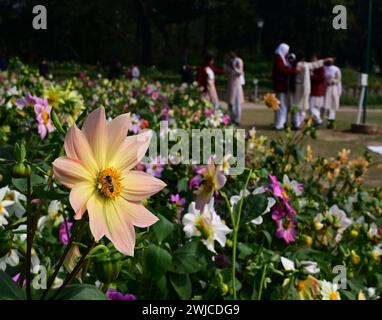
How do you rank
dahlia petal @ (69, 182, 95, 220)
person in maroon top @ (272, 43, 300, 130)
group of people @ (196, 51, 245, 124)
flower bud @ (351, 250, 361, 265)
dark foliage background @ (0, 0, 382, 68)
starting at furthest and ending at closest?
dark foliage background @ (0, 0, 382, 68) < group of people @ (196, 51, 245, 124) < person in maroon top @ (272, 43, 300, 130) < flower bud @ (351, 250, 361, 265) < dahlia petal @ (69, 182, 95, 220)

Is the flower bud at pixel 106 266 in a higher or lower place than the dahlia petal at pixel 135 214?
lower

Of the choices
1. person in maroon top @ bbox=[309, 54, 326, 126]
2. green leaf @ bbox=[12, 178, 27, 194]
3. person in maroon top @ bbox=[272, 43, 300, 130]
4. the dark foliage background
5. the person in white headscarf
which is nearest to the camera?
green leaf @ bbox=[12, 178, 27, 194]

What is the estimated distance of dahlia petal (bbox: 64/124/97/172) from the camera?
0.39 meters

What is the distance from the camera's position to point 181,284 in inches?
35.1

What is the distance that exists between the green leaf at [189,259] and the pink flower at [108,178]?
0.46 m

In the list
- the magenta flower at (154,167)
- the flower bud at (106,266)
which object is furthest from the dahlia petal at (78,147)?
the magenta flower at (154,167)

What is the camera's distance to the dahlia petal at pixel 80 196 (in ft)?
1.27

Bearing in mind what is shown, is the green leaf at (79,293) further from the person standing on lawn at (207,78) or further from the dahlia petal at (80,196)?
the person standing on lawn at (207,78)

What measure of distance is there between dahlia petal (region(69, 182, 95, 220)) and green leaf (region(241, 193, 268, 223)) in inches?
16.5

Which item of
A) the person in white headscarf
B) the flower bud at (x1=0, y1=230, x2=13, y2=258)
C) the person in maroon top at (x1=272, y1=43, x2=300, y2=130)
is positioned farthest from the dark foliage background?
the flower bud at (x1=0, y1=230, x2=13, y2=258)

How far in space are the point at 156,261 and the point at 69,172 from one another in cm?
44

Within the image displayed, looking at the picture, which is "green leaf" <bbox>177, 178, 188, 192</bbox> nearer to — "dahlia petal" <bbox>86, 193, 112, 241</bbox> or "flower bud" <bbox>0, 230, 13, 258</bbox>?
"flower bud" <bbox>0, 230, 13, 258</bbox>

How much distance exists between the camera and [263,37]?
28906mm


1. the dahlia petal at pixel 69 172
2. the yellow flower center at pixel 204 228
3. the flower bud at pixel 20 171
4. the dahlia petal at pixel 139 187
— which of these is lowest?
the yellow flower center at pixel 204 228
